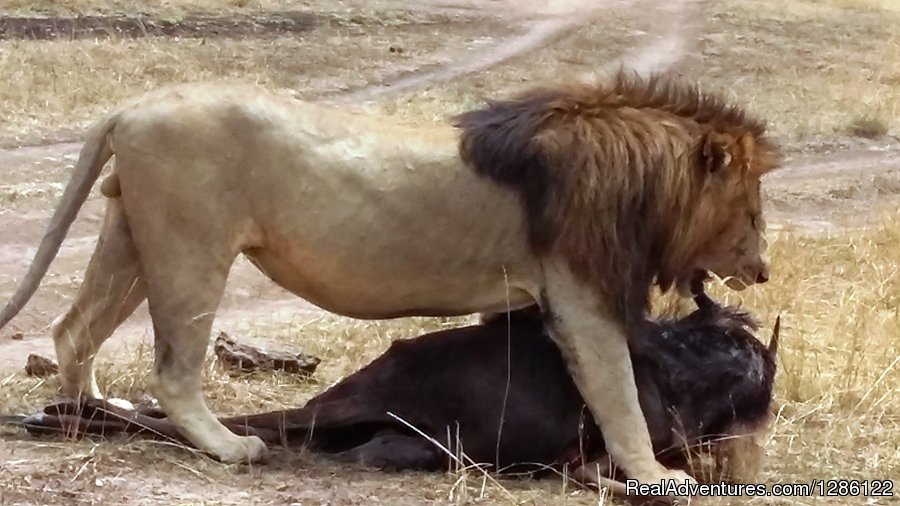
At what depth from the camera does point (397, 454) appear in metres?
4.36

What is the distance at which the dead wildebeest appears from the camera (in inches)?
→ 173

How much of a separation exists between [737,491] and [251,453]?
1.58m

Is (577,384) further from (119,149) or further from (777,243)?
(777,243)

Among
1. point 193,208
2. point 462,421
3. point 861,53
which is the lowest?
point 861,53

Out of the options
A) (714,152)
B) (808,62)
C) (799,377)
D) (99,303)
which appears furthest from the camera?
(808,62)

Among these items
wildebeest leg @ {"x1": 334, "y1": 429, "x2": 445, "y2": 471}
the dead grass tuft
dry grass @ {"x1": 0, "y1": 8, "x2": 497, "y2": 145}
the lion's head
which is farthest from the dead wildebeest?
the dead grass tuft

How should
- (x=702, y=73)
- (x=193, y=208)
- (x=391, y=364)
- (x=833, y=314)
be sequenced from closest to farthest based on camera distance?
1. (x=193, y=208)
2. (x=391, y=364)
3. (x=833, y=314)
4. (x=702, y=73)

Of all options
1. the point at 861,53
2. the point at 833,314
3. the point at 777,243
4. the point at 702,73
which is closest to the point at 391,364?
the point at 833,314

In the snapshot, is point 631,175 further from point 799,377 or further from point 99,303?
point 99,303

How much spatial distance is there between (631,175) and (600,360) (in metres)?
0.61

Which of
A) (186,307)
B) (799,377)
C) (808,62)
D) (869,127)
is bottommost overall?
(808,62)

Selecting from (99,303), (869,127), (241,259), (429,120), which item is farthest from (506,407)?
(869,127)

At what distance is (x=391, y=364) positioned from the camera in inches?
181

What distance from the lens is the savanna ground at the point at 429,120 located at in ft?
13.6
